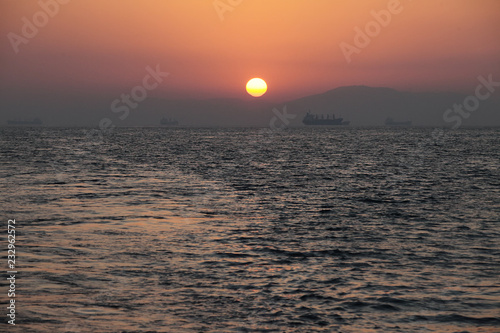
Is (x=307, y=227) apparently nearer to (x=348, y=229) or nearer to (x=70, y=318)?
(x=348, y=229)

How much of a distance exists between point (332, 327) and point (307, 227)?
42.4 ft

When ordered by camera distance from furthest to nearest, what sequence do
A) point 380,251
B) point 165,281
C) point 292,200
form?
point 292,200
point 380,251
point 165,281

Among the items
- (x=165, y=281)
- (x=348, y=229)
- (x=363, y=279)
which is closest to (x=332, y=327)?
(x=363, y=279)

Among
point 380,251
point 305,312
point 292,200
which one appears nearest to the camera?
point 305,312

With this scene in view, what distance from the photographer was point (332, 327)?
12.1 m

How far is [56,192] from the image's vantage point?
119 feet

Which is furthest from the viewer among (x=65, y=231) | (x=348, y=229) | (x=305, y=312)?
(x=348, y=229)

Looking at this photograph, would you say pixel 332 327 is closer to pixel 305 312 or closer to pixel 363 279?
pixel 305 312

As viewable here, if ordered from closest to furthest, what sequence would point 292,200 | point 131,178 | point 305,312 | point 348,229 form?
point 305,312, point 348,229, point 292,200, point 131,178

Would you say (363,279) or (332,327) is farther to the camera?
(363,279)

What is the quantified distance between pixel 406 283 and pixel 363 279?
46.2 inches

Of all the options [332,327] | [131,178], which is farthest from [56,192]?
[332,327]

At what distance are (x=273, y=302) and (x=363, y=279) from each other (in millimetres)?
3584

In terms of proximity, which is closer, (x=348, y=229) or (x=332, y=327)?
(x=332, y=327)
